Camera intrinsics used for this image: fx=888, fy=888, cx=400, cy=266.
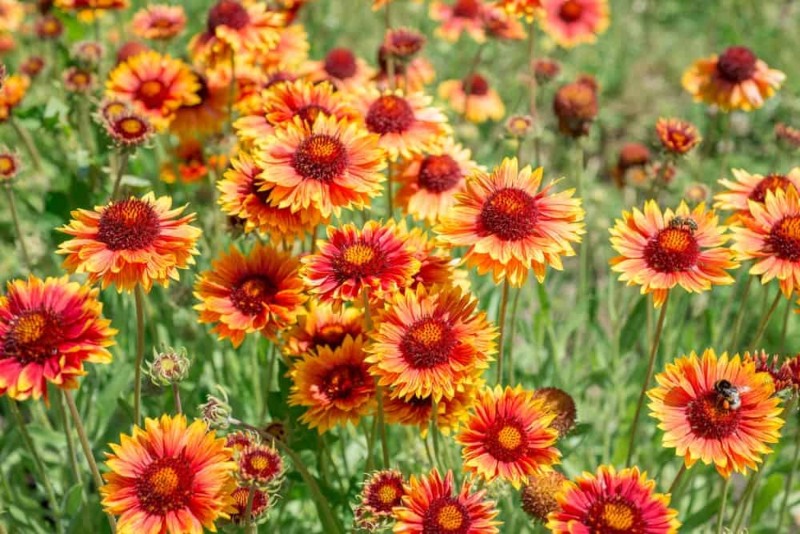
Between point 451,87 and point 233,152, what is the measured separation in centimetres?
144

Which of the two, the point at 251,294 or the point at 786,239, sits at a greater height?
the point at 786,239

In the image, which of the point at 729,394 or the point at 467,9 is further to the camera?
the point at 467,9

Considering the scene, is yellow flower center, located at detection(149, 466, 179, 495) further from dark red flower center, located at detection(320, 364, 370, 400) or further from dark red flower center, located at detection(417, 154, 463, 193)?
dark red flower center, located at detection(417, 154, 463, 193)

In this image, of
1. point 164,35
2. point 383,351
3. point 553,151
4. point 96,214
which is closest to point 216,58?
point 164,35

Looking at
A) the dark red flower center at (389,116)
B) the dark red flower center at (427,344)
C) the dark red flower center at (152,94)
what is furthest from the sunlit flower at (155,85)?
the dark red flower center at (427,344)

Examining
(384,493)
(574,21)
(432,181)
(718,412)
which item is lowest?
(384,493)

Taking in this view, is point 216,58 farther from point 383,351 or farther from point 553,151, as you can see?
point 553,151

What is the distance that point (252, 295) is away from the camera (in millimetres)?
1972

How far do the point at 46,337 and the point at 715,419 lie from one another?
123 centimetres

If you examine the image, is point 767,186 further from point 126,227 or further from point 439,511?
point 126,227

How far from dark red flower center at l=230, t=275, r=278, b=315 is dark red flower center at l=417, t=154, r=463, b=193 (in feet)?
2.23

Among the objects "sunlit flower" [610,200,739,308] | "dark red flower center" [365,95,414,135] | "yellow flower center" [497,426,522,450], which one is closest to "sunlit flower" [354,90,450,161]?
"dark red flower center" [365,95,414,135]

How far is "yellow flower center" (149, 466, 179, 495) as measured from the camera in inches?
61.2

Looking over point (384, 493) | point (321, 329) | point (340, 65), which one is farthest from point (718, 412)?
point (340, 65)
